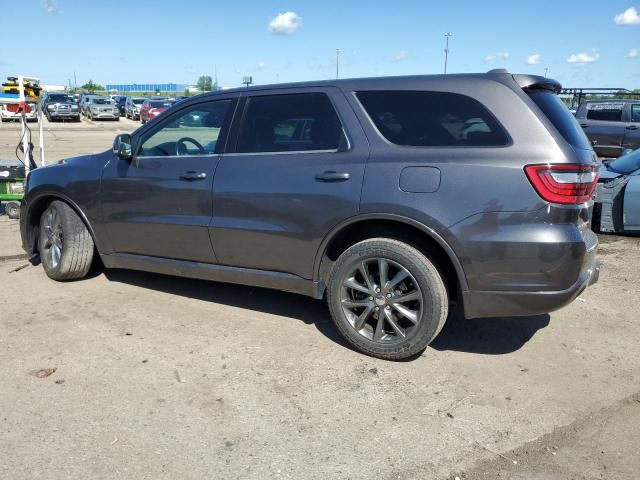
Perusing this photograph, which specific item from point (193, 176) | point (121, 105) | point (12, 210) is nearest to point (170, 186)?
point (193, 176)

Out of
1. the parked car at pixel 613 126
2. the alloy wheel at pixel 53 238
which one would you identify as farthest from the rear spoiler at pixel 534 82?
the parked car at pixel 613 126

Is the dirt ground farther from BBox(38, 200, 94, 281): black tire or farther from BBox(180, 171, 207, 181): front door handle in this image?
BBox(180, 171, 207, 181): front door handle

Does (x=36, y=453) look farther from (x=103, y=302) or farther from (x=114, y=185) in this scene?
(x=114, y=185)

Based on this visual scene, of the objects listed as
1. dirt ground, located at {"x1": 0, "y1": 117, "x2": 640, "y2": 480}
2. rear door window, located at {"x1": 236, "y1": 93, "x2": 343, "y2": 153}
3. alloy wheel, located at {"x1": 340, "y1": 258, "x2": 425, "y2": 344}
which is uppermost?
rear door window, located at {"x1": 236, "y1": 93, "x2": 343, "y2": 153}

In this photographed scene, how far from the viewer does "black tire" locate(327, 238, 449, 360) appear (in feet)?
11.6

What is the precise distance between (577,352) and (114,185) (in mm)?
3834

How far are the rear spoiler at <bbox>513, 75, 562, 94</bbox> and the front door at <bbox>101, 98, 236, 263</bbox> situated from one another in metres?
2.10

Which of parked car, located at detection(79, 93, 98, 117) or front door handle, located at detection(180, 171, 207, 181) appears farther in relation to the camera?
parked car, located at detection(79, 93, 98, 117)

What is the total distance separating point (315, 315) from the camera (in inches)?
182

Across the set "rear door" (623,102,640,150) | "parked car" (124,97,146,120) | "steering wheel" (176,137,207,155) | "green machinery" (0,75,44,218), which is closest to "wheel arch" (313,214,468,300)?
"steering wheel" (176,137,207,155)

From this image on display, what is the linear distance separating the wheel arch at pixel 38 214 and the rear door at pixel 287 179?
4.86 ft

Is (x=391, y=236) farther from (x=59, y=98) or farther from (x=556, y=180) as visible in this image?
(x=59, y=98)

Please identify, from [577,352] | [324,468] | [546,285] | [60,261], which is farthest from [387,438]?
[60,261]

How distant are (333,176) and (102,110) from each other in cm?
4165
